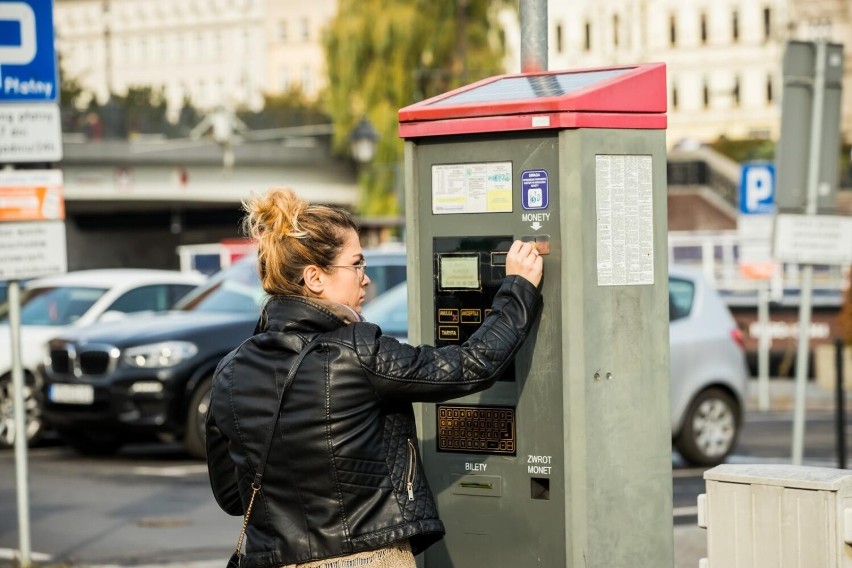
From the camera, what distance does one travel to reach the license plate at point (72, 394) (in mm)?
14031

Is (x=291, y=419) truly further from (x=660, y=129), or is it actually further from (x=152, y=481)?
(x=152, y=481)

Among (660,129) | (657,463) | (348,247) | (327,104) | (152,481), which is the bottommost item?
(152,481)

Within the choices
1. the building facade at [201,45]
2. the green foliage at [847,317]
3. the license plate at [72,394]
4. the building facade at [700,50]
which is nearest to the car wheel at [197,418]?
the license plate at [72,394]

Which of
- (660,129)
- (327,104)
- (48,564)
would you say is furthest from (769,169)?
(327,104)

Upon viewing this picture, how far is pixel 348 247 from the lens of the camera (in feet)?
14.3

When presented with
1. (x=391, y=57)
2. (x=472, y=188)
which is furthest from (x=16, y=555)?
(x=391, y=57)

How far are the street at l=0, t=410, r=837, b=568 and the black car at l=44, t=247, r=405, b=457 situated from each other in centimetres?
38

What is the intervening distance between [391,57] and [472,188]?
4514cm

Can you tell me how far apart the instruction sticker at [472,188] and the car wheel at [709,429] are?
8.74 metres

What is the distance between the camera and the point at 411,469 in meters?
4.28

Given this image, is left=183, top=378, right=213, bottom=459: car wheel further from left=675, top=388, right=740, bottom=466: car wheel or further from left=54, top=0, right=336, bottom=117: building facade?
left=54, top=0, right=336, bottom=117: building facade

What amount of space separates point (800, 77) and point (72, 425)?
7.27 m

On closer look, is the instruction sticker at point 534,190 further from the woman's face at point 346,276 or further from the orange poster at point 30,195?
the orange poster at point 30,195

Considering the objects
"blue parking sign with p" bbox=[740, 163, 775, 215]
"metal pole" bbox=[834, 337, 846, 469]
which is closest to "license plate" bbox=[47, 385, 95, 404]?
"metal pole" bbox=[834, 337, 846, 469]
